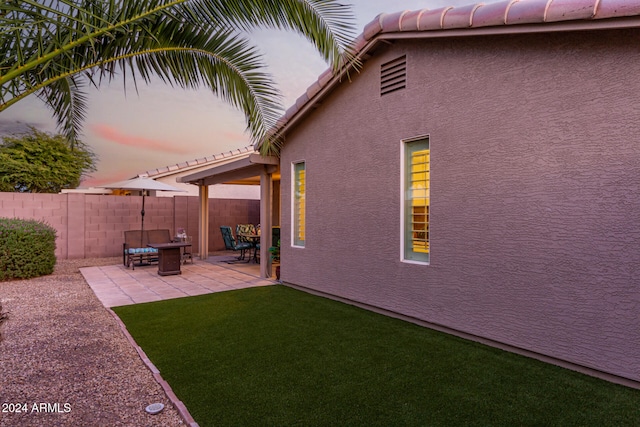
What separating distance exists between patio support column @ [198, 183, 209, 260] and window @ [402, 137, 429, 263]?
33.2ft

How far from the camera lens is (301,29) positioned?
174 inches

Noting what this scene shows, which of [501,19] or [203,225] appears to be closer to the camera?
[501,19]

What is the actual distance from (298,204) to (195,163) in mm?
12829

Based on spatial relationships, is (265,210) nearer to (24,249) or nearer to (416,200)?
(416,200)

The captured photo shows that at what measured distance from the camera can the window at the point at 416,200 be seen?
5.95m

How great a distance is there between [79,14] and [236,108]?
6.55ft

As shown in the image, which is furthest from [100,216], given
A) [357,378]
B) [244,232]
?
[357,378]

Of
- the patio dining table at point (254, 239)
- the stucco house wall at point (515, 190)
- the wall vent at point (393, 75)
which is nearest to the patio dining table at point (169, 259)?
the patio dining table at point (254, 239)

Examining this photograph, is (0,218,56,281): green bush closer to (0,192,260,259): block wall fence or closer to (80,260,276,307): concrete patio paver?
(80,260,276,307): concrete patio paver

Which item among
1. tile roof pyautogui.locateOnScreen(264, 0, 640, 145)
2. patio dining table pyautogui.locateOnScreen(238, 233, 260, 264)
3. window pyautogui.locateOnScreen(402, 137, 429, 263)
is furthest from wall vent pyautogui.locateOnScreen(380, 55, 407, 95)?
patio dining table pyautogui.locateOnScreen(238, 233, 260, 264)

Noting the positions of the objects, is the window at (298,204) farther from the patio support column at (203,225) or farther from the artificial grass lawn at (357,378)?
the patio support column at (203,225)

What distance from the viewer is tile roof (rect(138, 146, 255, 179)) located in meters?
18.9

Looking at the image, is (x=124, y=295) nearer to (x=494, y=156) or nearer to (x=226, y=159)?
(x=494, y=156)

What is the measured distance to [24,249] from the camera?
33.0 feet
